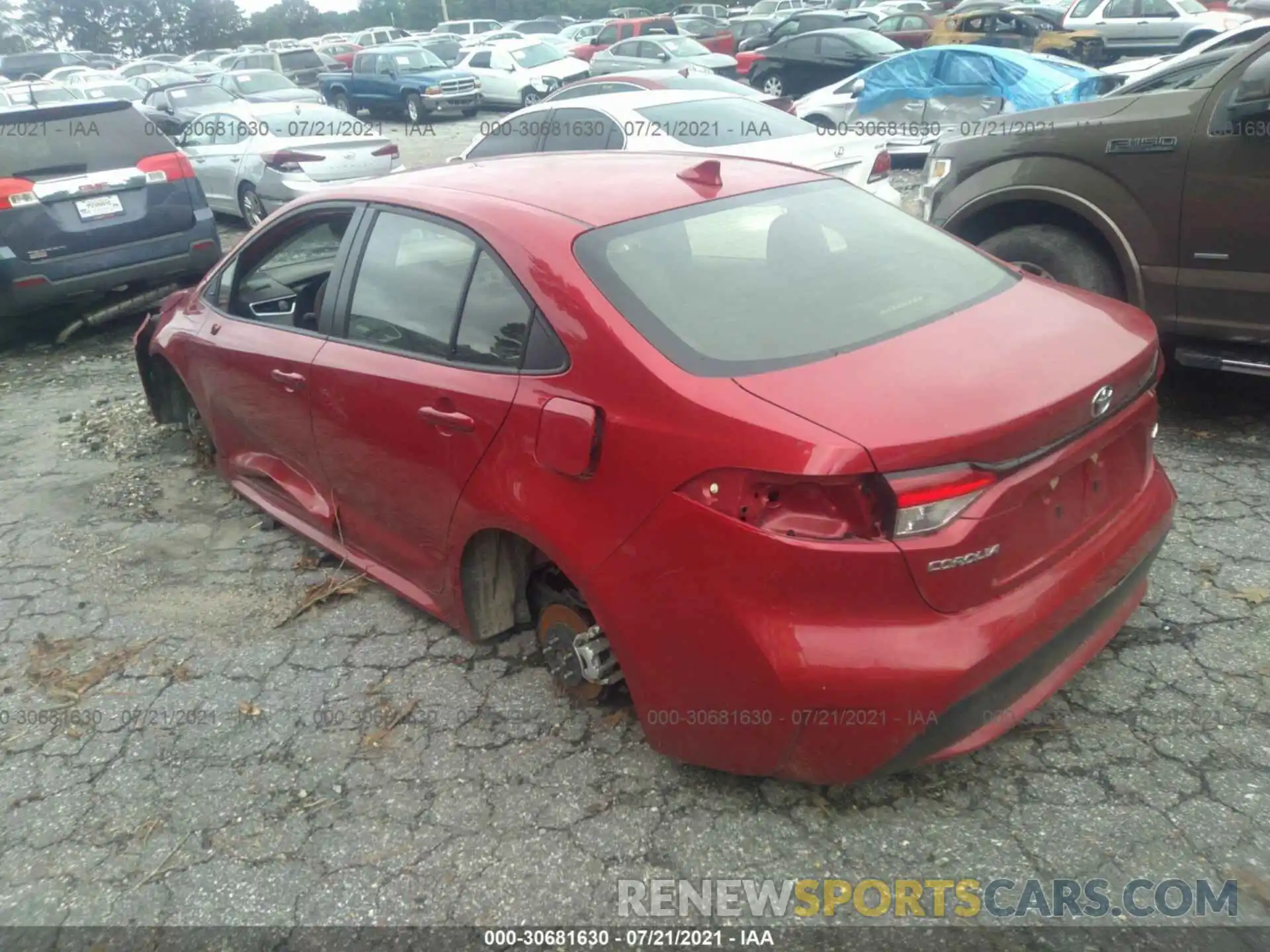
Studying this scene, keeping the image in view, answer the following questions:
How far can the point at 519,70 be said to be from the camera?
22531mm

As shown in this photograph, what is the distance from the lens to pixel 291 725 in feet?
10.1

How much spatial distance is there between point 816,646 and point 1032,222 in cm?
368

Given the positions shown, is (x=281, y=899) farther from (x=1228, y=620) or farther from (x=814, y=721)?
(x=1228, y=620)

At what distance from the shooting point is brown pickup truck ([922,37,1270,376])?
4.10 metres

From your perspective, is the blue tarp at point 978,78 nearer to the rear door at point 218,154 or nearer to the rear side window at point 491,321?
the rear door at point 218,154

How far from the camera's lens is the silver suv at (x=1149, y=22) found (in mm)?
17078

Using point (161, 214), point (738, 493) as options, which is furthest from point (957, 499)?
point (161, 214)

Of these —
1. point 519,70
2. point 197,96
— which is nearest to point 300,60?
point 519,70

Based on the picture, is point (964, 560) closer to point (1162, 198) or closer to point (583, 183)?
point (583, 183)

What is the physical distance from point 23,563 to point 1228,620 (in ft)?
15.2

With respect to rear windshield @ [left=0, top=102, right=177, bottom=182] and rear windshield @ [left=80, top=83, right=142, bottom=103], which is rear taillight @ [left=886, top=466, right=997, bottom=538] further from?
rear windshield @ [left=80, top=83, right=142, bottom=103]

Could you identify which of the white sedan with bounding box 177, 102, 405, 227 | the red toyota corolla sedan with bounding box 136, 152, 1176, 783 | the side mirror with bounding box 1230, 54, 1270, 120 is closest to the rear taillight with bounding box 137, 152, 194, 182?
the white sedan with bounding box 177, 102, 405, 227

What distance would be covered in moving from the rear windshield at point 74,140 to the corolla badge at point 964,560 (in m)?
7.11

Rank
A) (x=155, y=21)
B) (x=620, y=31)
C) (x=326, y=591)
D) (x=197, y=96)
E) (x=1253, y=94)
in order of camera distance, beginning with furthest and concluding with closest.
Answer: (x=155, y=21) → (x=620, y=31) → (x=197, y=96) → (x=1253, y=94) → (x=326, y=591)
